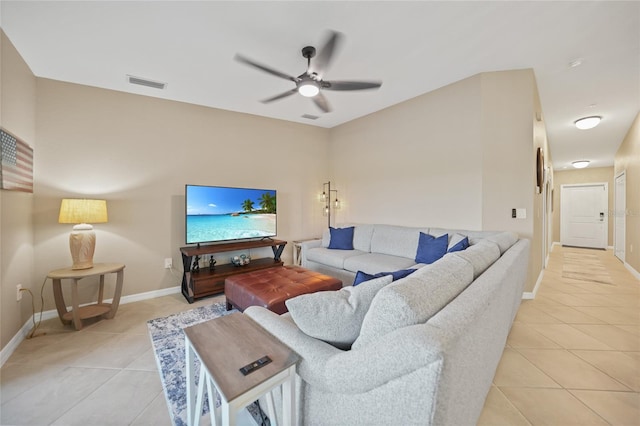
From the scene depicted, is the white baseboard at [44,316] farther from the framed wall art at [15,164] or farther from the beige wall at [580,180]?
the beige wall at [580,180]

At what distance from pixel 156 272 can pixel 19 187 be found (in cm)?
161

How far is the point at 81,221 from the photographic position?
8.53 ft

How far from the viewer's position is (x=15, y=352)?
213cm

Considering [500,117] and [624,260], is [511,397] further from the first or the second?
[624,260]

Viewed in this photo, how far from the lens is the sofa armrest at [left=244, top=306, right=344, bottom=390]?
95 centimetres

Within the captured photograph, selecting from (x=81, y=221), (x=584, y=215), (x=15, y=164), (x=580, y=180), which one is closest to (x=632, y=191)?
Result: (x=584, y=215)

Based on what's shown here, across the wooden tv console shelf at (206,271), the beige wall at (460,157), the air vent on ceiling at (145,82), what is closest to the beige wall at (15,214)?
the air vent on ceiling at (145,82)

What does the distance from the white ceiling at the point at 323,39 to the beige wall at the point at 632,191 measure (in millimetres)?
1299

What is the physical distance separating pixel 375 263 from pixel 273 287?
134 cm

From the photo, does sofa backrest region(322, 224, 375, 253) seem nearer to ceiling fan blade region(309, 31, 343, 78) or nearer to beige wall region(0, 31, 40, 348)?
ceiling fan blade region(309, 31, 343, 78)

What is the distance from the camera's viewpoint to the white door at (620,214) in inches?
201

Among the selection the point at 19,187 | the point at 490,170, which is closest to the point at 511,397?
the point at 490,170

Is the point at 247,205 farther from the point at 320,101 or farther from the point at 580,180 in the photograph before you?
the point at 580,180

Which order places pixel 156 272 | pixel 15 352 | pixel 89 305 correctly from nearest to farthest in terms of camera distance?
pixel 15 352, pixel 89 305, pixel 156 272
